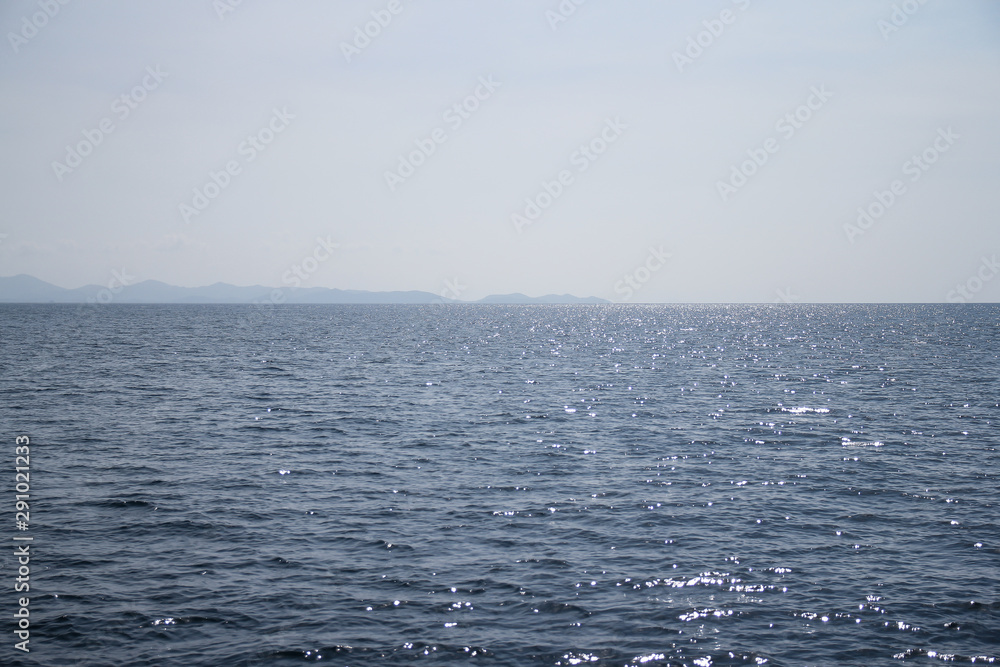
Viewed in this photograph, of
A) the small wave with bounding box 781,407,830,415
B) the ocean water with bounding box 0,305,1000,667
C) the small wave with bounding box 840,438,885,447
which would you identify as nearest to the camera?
the ocean water with bounding box 0,305,1000,667

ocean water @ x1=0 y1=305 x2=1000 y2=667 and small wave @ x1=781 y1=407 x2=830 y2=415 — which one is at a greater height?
small wave @ x1=781 y1=407 x2=830 y2=415

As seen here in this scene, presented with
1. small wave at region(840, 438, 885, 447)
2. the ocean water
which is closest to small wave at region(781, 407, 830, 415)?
the ocean water

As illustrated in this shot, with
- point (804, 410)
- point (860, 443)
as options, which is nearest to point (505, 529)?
point (860, 443)

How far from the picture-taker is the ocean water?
16297mm

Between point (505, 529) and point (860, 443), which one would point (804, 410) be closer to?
point (860, 443)

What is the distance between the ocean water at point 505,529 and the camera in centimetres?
1630

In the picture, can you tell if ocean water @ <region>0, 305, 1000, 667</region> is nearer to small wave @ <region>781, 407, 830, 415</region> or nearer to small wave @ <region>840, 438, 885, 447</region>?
small wave @ <region>840, 438, 885, 447</region>

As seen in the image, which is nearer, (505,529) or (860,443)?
(505,529)

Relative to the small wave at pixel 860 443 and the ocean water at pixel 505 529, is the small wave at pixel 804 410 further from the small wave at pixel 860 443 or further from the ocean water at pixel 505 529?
the small wave at pixel 860 443

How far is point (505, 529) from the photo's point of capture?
23.8 metres

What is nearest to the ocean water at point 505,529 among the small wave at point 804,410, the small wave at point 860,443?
the small wave at point 860,443

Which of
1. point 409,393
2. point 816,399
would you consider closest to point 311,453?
point 409,393

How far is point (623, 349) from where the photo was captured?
112 m

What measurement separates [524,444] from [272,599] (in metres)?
20.9
